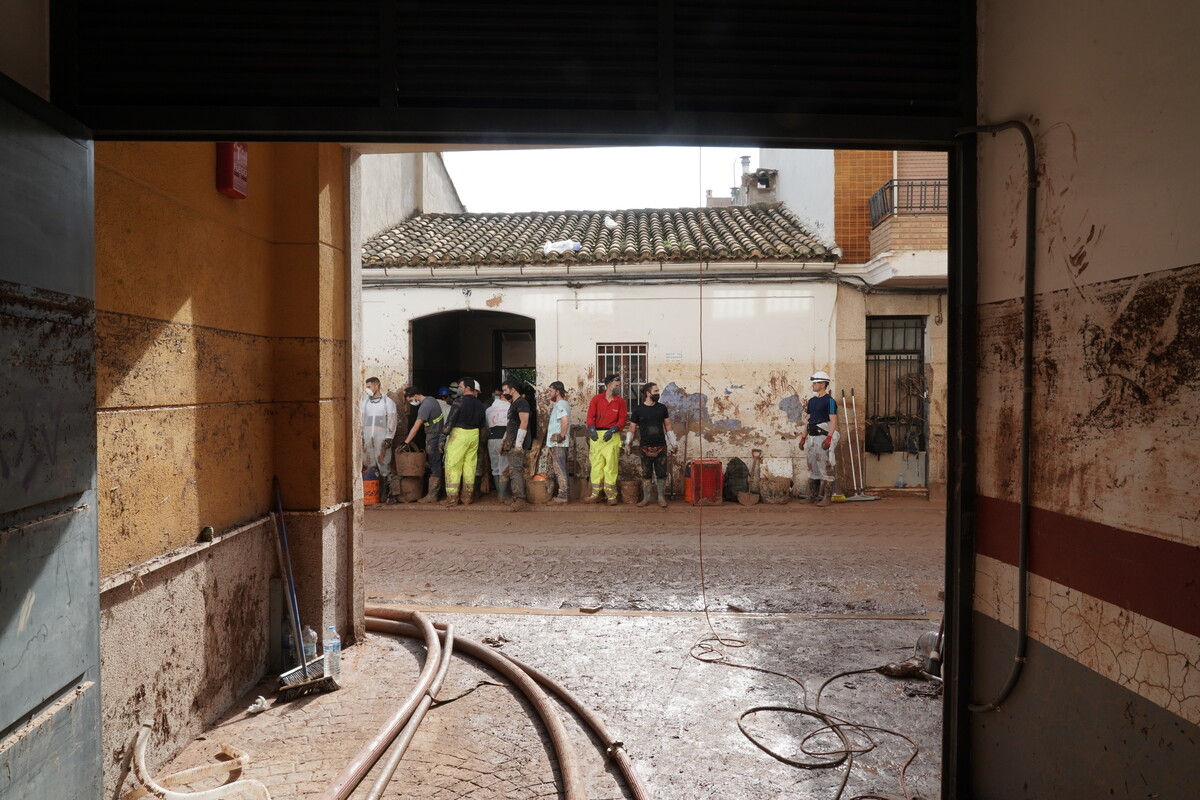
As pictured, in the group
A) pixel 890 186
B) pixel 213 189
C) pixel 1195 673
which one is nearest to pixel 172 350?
pixel 213 189

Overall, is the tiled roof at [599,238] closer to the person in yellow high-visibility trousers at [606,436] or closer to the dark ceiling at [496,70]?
the person in yellow high-visibility trousers at [606,436]

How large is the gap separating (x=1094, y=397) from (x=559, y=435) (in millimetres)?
10789

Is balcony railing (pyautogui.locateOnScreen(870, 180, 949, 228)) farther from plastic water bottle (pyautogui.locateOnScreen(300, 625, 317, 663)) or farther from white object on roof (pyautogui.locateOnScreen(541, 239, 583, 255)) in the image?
plastic water bottle (pyautogui.locateOnScreen(300, 625, 317, 663))

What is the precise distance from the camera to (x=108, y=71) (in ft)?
8.96

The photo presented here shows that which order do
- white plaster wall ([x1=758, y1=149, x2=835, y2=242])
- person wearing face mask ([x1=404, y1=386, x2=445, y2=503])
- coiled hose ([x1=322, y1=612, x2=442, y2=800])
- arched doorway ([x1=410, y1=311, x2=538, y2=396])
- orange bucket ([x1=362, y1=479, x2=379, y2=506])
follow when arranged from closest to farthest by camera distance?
1. coiled hose ([x1=322, y1=612, x2=442, y2=800])
2. orange bucket ([x1=362, y1=479, x2=379, y2=506])
3. person wearing face mask ([x1=404, y1=386, x2=445, y2=503])
4. white plaster wall ([x1=758, y1=149, x2=835, y2=242])
5. arched doorway ([x1=410, y1=311, x2=538, y2=396])

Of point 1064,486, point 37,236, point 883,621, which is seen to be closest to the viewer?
point 37,236

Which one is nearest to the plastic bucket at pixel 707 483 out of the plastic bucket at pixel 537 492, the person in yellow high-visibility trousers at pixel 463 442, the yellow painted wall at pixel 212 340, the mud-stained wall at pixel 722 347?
the mud-stained wall at pixel 722 347

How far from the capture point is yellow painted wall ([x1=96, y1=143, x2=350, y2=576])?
366 centimetres

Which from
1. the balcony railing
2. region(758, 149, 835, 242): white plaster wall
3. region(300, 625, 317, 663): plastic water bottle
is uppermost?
region(758, 149, 835, 242): white plaster wall

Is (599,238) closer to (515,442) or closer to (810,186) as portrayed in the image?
(810,186)

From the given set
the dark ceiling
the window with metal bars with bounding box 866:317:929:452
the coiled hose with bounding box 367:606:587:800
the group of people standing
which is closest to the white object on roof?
the group of people standing

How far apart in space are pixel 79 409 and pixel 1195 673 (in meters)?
3.48

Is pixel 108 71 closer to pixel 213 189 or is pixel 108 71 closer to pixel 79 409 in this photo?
pixel 79 409

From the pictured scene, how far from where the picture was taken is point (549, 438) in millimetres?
13070
